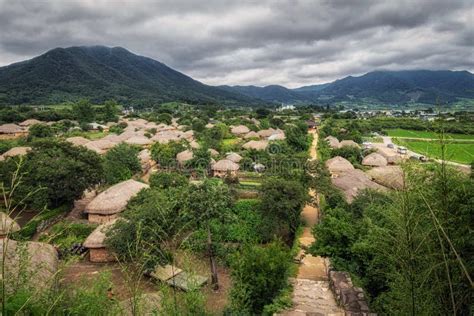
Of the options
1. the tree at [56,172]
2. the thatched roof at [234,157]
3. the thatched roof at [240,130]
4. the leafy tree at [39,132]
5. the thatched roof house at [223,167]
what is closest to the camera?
the tree at [56,172]

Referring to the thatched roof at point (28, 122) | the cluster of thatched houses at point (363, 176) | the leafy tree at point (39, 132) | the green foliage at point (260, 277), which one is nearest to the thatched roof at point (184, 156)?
the cluster of thatched houses at point (363, 176)

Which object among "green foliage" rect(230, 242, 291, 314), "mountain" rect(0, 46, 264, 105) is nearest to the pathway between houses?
"green foliage" rect(230, 242, 291, 314)

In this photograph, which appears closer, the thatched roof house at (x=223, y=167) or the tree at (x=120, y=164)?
the tree at (x=120, y=164)

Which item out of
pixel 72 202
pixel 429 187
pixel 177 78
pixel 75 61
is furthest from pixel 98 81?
pixel 429 187

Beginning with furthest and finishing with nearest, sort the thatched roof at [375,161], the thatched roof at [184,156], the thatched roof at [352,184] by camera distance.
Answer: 1. the thatched roof at [375,161]
2. the thatched roof at [184,156]
3. the thatched roof at [352,184]

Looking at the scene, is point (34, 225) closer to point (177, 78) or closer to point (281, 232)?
point (281, 232)

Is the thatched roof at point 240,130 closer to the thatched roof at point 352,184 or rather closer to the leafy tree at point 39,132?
the leafy tree at point 39,132
